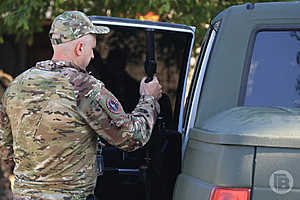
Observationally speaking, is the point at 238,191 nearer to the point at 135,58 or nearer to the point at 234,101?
the point at 234,101

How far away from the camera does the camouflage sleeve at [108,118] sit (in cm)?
265

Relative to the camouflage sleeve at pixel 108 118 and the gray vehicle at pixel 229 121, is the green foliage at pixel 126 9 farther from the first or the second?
the camouflage sleeve at pixel 108 118

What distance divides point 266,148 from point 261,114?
0.69 feet

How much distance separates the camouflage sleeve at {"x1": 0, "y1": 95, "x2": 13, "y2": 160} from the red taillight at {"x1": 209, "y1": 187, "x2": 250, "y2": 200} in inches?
51.6

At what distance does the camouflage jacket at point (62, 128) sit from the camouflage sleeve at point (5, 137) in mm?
142

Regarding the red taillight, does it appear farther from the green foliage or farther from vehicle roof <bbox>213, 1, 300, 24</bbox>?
the green foliage

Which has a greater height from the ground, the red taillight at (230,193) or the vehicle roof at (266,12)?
the vehicle roof at (266,12)

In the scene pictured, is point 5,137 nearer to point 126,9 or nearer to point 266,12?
point 266,12

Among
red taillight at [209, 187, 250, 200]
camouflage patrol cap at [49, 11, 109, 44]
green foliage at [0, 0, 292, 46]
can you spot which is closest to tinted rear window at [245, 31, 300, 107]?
red taillight at [209, 187, 250, 200]

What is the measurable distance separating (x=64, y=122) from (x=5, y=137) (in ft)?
1.65

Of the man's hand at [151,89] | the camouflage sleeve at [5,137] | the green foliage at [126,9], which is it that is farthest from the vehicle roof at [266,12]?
the green foliage at [126,9]

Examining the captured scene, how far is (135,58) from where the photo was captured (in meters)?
3.96

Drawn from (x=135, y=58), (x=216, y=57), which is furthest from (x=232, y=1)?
(x=216, y=57)

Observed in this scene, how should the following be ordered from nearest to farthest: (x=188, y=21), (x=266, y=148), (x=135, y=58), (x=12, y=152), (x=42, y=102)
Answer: (x=266, y=148) < (x=42, y=102) < (x=12, y=152) < (x=135, y=58) < (x=188, y=21)
